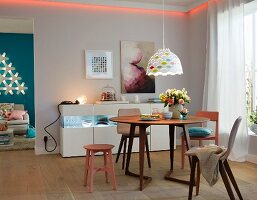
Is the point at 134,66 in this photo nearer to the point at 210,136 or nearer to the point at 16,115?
the point at 210,136

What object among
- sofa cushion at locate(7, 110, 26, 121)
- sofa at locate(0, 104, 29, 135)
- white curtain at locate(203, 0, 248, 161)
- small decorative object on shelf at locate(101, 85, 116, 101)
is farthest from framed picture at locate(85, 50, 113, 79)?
sofa cushion at locate(7, 110, 26, 121)

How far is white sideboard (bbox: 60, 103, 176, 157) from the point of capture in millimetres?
5402

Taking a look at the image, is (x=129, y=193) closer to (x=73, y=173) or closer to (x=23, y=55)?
(x=73, y=173)

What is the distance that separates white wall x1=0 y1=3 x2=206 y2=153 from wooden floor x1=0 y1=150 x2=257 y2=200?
107cm

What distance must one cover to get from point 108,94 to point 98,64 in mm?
559

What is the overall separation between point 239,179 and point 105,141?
2375mm

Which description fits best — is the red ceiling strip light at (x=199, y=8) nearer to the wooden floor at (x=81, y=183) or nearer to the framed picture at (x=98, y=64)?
the framed picture at (x=98, y=64)

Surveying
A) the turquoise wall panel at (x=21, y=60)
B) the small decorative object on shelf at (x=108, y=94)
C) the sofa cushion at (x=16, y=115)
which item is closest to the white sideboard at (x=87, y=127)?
the small decorative object on shelf at (x=108, y=94)

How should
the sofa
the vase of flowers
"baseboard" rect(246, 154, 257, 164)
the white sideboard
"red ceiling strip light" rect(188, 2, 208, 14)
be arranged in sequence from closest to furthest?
the vase of flowers → "baseboard" rect(246, 154, 257, 164) → the white sideboard → "red ceiling strip light" rect(188, 2, 208, 14) → the sofa

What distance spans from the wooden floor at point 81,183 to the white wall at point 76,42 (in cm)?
107

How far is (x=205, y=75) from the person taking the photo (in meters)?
5.62

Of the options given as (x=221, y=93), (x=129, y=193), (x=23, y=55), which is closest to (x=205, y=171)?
(x=129, y=193)

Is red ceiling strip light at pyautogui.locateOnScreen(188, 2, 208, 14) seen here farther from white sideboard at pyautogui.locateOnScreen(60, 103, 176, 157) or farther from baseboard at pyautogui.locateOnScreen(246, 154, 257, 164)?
baseboard at pyautogui.locateOnScreen(246, 154, 257, 164)

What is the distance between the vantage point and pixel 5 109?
343 inches
